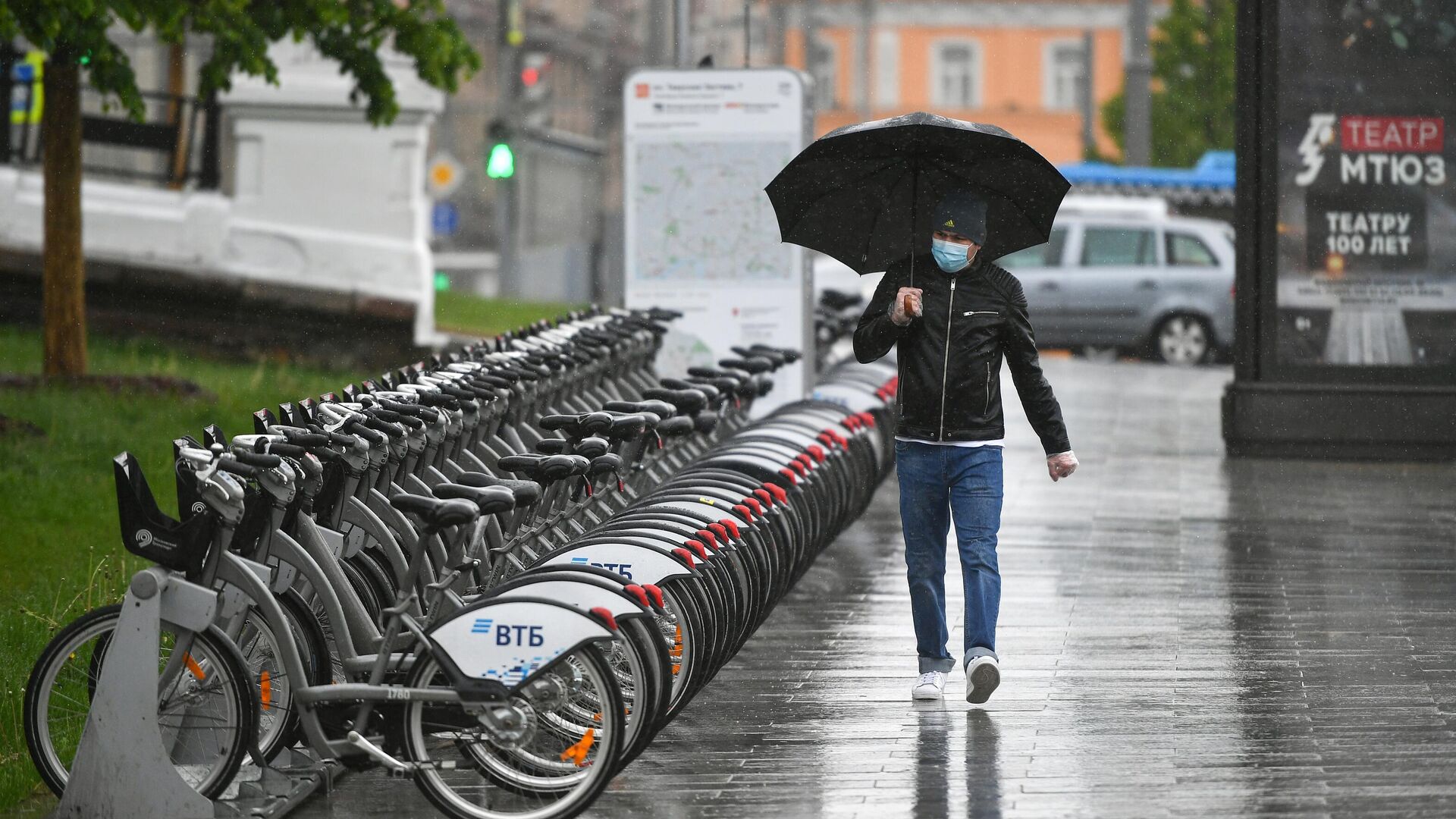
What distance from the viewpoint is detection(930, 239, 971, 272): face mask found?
725 cm

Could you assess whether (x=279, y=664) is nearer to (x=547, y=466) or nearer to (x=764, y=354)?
(x=547, y=466)

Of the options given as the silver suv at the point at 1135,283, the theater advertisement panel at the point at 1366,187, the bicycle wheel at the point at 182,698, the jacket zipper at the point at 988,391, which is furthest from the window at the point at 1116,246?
Answer: the bicycle wheel at the point at 182,698

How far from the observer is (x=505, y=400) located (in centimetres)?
804

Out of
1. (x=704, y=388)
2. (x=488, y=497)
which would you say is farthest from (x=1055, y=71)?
(x=488, y=497)

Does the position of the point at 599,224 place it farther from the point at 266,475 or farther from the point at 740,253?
the point at 266,475

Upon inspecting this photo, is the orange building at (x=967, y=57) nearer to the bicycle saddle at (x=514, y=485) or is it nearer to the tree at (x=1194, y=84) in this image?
the tree at (x=1194, y=84)

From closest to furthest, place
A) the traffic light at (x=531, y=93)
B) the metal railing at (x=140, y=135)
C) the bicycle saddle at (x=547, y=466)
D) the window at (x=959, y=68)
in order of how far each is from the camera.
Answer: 1. the bicycle saddle at (x=547, y=466)
2. the metal railing at (x=140, y=135)
3. the traffic light at (x=531, y=93)
4. the window at (x=959, y=68)

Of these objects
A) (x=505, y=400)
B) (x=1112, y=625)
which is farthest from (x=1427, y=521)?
(x=505, y=400)

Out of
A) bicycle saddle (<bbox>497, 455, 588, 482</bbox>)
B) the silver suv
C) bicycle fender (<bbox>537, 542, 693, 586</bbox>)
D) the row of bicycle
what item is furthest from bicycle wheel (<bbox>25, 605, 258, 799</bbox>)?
the silver suv

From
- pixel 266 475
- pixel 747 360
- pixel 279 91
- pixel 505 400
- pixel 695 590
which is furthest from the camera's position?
pixel 279 91

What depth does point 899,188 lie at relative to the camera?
770cm

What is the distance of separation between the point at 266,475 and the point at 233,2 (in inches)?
273

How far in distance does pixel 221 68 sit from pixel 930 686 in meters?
7.73

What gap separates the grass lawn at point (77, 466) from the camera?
26.0 ft
